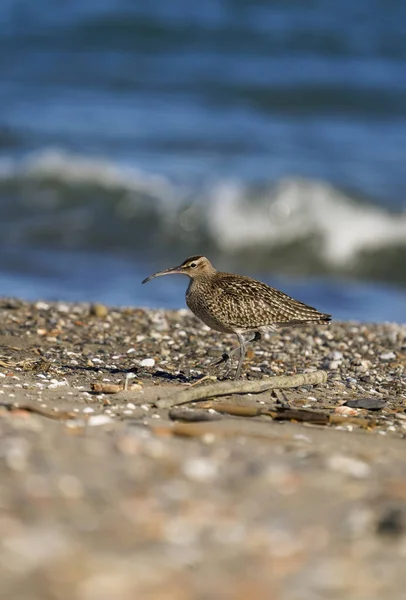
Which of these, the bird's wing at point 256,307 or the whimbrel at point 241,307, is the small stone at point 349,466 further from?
the bird's wing at point 256,307

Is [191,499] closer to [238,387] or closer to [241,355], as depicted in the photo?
[238,387]

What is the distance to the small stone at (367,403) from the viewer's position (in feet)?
21.9

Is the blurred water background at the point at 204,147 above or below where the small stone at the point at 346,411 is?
above

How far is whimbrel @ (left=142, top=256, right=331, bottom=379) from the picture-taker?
25.1ft

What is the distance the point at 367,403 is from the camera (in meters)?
6.74

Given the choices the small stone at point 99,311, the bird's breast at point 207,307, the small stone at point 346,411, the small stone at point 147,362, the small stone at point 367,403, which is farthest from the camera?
the small stone at point 99,311

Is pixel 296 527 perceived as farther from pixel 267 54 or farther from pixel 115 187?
pixel 267 54

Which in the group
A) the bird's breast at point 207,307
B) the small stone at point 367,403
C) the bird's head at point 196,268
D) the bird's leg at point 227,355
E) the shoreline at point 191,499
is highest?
the bird's head at point 196,268

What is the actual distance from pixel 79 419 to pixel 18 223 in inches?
426

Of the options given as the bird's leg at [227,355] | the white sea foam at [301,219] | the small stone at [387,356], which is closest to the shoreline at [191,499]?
the bird's leg at [227,355]

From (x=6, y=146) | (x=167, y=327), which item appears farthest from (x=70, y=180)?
(x=167, y=327)

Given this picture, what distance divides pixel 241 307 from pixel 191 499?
3559 millimetres

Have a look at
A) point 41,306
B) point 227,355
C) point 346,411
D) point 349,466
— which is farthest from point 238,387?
point 41,306

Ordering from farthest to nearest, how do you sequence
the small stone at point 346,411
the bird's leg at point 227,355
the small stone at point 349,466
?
1. the bird's leg at point 227,355
2. the small stone at point 346,411
3. the small stone at point 349,466
